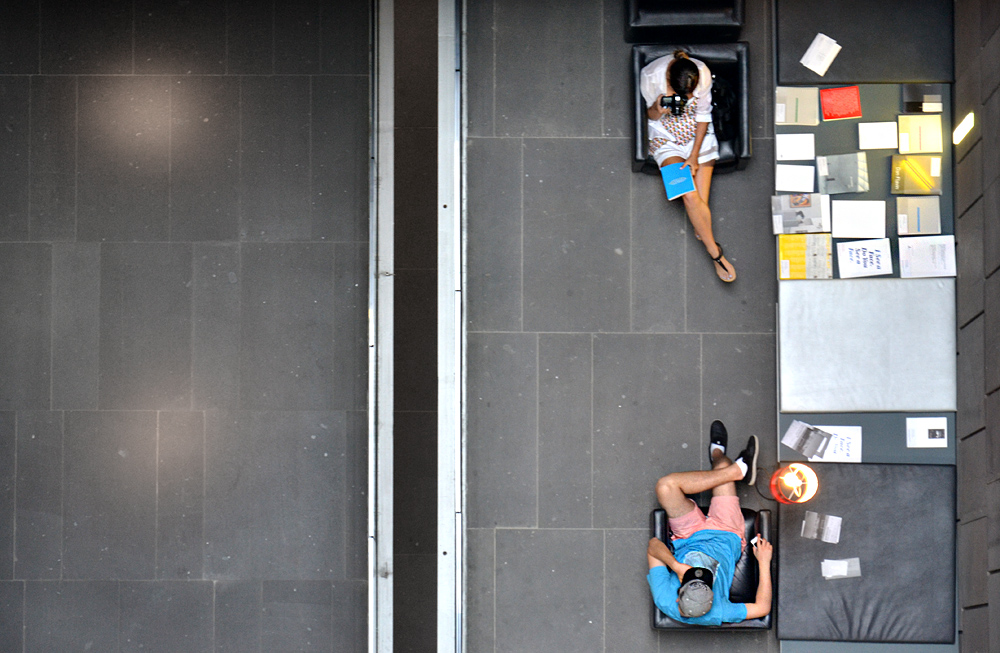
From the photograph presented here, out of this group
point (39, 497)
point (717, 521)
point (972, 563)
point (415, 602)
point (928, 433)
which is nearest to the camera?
point (972, 563)

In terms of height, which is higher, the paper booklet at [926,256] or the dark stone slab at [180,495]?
the paper booklet at [926,256]

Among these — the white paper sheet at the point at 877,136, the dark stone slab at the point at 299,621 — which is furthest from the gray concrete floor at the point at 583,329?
the dark stone slab at the point at 299,621

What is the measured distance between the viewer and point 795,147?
169 inches

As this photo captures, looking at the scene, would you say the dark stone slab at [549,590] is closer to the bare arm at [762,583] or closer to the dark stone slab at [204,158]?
the bare arm at [762,583]

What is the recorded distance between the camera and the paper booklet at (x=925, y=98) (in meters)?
4.23

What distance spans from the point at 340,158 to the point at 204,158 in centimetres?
78

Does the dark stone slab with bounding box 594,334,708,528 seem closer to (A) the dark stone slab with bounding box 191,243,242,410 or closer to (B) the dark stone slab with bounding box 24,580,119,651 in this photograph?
(A) the dark stone slab with bounding box 191,243,242,410

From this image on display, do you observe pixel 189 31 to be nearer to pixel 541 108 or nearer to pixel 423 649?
pixel 541 108

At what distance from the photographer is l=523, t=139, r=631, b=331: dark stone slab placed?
4312mm

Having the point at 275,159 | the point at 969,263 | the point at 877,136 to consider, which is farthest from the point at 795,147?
the point at 275,159

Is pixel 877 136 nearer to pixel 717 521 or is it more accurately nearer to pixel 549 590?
pixel 717 521

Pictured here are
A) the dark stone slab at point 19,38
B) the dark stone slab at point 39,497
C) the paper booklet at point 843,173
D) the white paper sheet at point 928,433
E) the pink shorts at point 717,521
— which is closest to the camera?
the pink shorts at point 717,521

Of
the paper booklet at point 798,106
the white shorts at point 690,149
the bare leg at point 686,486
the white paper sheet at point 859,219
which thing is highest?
the paper booklet at point 798,106

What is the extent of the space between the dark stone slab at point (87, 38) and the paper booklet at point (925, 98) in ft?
14.4
